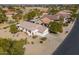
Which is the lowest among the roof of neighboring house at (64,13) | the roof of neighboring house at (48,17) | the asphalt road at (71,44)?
the asphalt road at (71,44)

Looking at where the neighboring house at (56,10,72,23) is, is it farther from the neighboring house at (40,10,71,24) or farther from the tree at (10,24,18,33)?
the tree at (10,24,18,33)

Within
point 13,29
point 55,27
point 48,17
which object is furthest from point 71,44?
point 13,29

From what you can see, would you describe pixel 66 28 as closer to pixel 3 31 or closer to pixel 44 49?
pixel 44 49

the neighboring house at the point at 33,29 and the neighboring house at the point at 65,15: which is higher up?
the neighboring house at the point at 65,15

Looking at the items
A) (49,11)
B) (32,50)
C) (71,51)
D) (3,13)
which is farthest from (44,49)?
(3,13)

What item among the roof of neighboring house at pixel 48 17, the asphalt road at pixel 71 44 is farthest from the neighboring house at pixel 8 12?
the asphalt road at pixel 71 44

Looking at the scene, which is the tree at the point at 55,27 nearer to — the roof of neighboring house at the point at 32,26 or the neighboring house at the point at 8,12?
the roof of neighboring house at the point at 32,26

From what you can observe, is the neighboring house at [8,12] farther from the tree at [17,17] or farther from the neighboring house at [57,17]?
the neighboring house at [57,17]
